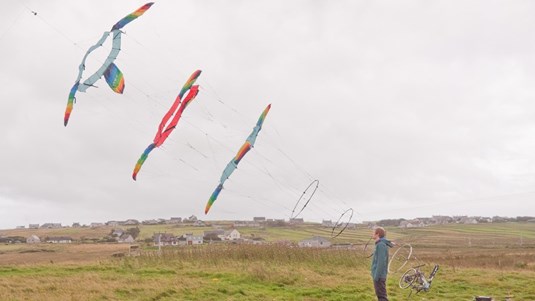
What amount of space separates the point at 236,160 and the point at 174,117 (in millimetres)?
3354

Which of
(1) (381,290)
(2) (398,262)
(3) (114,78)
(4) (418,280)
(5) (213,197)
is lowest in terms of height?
(2) (398,262)

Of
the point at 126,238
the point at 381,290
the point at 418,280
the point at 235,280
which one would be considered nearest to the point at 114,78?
the point at 235,280

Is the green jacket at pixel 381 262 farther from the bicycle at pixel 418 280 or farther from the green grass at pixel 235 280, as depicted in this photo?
the bicycle at pixel 418 280

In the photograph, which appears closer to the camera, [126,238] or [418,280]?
[418,280]

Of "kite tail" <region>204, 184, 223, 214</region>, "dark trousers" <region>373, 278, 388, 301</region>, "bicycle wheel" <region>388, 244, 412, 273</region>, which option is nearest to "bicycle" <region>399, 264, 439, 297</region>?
"bicycle wheel" <region>388, 244, 412, 273</region>

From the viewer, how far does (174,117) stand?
69.1 feet

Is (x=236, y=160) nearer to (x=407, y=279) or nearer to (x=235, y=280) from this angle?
(x=235, y=280)

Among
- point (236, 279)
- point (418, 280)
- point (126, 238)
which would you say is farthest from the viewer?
point (126, 238)

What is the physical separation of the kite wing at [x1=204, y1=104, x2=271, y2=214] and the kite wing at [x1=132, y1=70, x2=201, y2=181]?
Answer: 3.07 meters

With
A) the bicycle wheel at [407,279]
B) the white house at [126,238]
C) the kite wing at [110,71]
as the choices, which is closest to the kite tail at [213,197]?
the kite wing at [110,71]

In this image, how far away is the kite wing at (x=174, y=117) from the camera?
19.8m

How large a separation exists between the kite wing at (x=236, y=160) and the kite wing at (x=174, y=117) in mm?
3070

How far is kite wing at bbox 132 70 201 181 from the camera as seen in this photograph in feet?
64.8

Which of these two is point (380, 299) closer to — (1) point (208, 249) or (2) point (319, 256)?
(2) point (319, 256)
